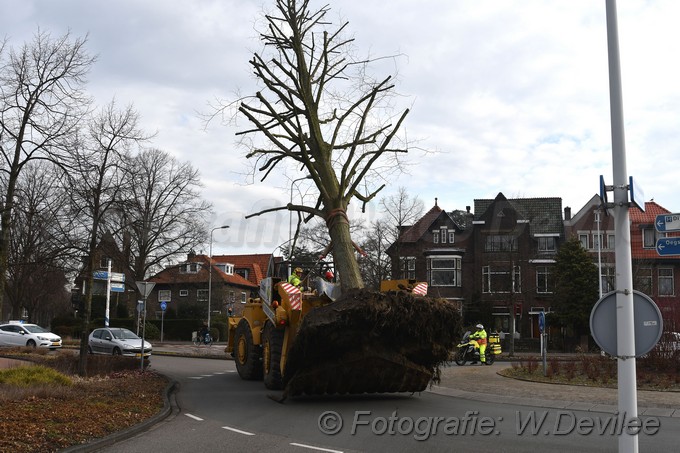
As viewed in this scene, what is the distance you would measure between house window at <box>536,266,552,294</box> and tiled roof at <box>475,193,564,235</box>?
3.16 m

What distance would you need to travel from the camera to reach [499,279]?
50344 mm

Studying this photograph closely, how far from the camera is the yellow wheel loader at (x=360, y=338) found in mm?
11609

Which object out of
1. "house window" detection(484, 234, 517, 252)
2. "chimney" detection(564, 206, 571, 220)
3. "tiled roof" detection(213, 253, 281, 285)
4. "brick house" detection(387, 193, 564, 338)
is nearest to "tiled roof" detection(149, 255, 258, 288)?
"tiled roof" detection(213, 253, 281, 285)

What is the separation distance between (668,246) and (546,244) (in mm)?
48088

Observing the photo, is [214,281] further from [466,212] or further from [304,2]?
[304,2]

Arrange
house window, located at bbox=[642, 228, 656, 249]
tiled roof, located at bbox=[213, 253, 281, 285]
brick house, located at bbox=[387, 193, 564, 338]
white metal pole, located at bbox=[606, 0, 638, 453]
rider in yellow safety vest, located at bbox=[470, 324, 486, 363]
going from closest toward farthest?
white metal pole, located at bbox=[606, 0, 638, 453] → rider in yellow safety vest, located at bbox=[470, 324, 486, 363] → house window, located at bbox=[642, 228, 656, 249] → brick house, located at bbox=[387, 193, 564, 338] → tiled roof, located at bbox=[213, 253, 281, 285]

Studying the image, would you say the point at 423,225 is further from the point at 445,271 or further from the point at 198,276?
the point at 198,276

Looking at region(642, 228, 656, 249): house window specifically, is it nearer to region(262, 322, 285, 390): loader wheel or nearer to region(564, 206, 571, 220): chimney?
region(564, 206, 571, 220): chimney

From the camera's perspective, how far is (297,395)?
1374 cm

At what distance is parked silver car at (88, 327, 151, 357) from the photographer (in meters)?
28.4

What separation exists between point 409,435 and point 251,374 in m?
8.78

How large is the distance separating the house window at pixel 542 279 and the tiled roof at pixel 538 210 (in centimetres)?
316

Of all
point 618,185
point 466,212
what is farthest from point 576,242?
point 618,185

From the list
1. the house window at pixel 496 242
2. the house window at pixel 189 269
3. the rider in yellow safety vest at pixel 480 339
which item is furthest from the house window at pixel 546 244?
the house window at pixel 189 269
